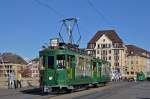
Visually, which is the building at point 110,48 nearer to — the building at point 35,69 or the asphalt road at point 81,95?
the building at point 35,69

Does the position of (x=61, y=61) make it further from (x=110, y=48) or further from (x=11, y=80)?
(x=110, y=48)

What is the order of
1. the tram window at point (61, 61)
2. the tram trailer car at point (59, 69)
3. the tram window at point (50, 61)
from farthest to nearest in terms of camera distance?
the tram window at point (61, 61) → the tram window at point (50, 61) → the tram trailer car at point (59, 69)

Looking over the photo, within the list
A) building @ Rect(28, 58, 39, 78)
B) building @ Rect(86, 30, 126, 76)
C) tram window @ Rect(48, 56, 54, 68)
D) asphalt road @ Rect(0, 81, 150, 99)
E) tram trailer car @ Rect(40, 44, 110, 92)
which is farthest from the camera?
building @ Rect(86, 30, 126, 76)

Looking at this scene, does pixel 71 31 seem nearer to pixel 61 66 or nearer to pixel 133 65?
pixel 61 66

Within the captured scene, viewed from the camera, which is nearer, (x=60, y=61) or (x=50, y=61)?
(x=50, y=61)

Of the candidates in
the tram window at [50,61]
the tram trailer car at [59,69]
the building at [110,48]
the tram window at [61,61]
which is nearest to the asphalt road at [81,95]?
the tram trailer car at [59,69]

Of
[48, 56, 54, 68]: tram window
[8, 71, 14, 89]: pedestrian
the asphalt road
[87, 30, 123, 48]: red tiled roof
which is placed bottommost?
the asphalt road

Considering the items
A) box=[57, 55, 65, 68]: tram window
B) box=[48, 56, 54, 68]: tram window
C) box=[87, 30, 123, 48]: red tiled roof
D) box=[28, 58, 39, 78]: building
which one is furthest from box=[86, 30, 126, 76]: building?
box=[48, 56, 54, 68]: tram window

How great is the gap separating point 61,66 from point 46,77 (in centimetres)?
124

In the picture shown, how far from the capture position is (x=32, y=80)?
4744cm

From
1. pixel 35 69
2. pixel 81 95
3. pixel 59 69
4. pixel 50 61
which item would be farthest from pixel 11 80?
pixel 35 69

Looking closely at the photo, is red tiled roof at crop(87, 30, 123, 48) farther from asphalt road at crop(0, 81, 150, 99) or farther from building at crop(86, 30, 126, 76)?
asphalt road at crop(0, 81, 150, 99)

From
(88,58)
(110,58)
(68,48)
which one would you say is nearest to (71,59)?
(68,48)

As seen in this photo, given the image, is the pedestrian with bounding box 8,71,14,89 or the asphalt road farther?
the pedestrian with bounding box 8,71,14,89
